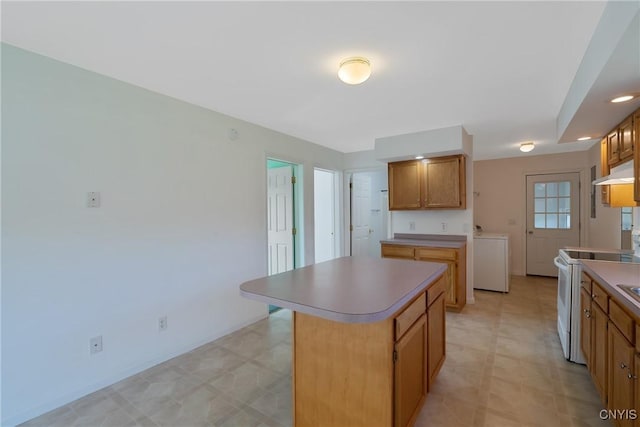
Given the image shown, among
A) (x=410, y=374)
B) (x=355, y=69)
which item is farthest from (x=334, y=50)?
(x=410, y=374)

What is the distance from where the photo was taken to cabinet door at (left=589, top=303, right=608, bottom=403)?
68.0 inches

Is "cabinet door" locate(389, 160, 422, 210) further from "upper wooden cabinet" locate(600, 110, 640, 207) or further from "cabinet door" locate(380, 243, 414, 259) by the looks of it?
"upper wooden cabinet" locate(600, 110, 640, 207)

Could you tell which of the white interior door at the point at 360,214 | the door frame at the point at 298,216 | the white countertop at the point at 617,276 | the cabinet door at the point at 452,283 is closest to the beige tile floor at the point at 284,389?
the cabinet door at the point at 452,283

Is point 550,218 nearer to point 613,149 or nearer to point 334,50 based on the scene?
point 613,149

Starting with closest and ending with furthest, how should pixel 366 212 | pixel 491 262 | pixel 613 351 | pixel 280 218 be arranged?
pixel 613 351 < pixel 280 218 < pixel 491 262 < pixel 366 212

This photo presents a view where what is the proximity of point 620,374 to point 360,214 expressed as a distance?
13.4 feet

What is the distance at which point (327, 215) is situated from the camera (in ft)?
16.9

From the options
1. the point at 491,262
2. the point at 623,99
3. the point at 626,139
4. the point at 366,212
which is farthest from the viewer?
the point at 366,212

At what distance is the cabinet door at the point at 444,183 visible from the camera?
3.75 meters

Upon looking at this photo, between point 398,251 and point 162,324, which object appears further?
point 398,251

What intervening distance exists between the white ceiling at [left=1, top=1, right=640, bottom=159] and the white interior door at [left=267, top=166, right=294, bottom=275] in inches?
53.2

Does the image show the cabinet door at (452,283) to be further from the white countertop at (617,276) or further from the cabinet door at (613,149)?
the cabinet door at (613,149)

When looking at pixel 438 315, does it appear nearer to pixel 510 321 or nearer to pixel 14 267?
pixel 510 321

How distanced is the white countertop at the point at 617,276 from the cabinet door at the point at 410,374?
956 mm
